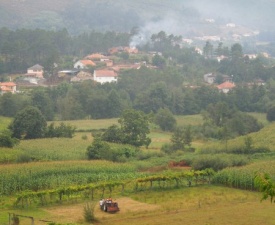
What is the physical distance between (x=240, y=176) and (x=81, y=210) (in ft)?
26.6

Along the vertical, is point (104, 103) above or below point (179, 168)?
above

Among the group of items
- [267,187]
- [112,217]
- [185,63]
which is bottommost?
[112,217]

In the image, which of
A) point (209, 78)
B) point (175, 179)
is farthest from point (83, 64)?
point (175, 179)

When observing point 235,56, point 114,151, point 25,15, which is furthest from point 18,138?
point 25,15

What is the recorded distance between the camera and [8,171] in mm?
28984

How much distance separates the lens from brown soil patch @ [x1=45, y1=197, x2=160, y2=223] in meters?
22.6

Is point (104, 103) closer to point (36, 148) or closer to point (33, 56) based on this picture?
point (36, 148)

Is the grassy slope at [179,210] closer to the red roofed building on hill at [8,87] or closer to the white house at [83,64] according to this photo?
the red roofed building on hill at [8,87]

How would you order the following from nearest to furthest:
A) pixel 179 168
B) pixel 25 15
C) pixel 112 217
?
pixel 112 217 → pixel 179 168 → pixel 25 15

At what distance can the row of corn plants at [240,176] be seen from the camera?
92.1ft

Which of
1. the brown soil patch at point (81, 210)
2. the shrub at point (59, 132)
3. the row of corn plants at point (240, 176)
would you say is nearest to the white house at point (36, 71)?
the shrub at point (59, 132)

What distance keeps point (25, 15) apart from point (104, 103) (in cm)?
10252

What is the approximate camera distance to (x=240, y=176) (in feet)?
93.7

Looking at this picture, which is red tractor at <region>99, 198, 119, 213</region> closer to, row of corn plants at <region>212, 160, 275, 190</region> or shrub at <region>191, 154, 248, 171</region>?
row of corn plants at <region>212, 160, 275, 190</region>
